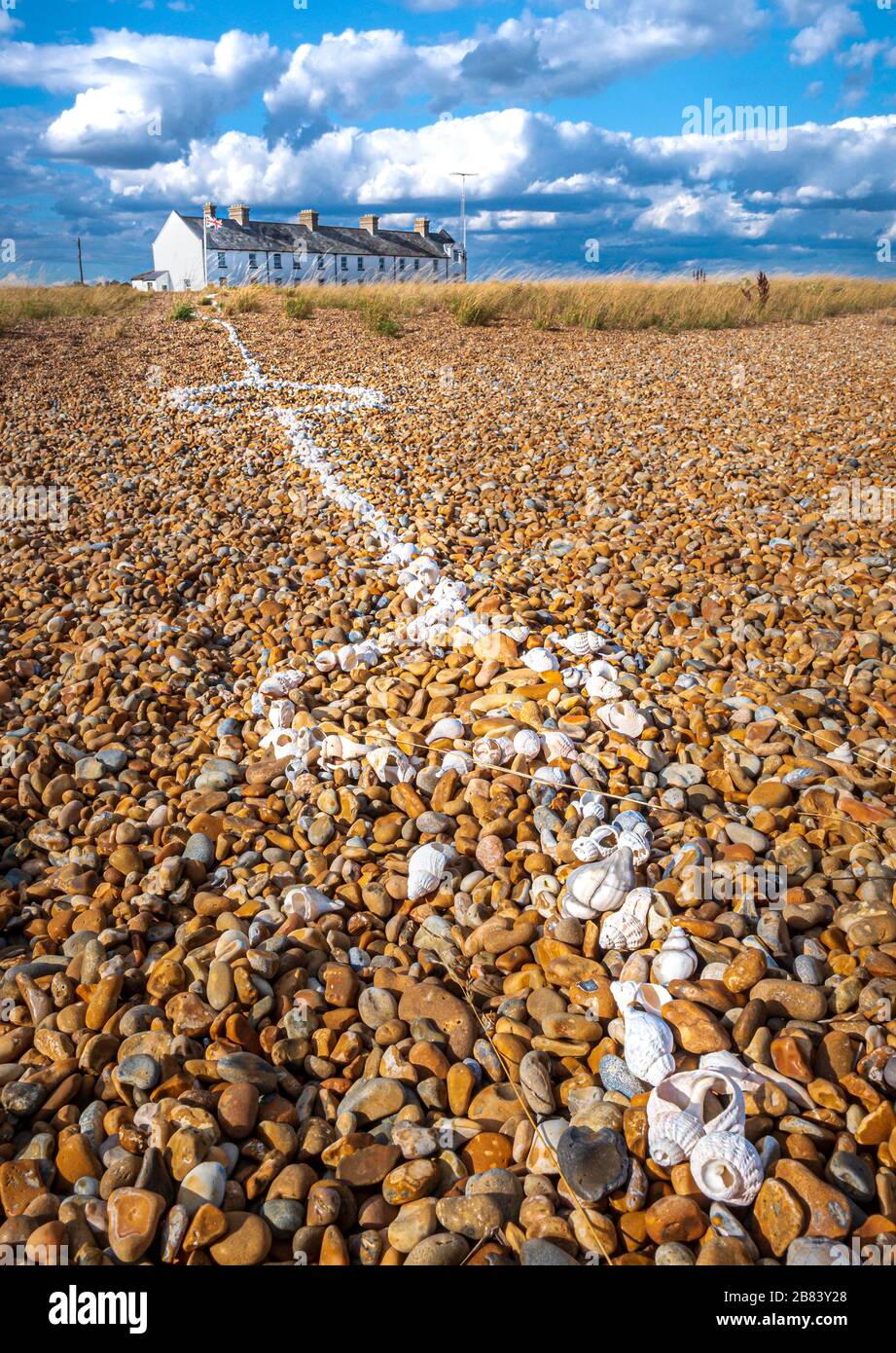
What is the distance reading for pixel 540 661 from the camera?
3283 mm

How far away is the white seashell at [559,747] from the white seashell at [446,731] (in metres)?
0.34

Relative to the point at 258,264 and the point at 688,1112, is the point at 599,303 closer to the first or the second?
the point at 688,1112

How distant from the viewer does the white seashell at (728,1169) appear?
1500 millimetres

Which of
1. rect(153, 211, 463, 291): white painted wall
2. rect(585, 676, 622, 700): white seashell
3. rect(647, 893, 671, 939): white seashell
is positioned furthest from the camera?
rect(153, 211, 463, 291): white painted wall

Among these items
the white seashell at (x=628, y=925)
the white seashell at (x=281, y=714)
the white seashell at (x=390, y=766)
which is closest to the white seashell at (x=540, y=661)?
the white seashell at (x=390, y=766)

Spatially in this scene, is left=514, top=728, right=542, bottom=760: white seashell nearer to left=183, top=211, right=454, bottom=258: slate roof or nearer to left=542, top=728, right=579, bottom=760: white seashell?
left=542, top=728, right=579, bottom=760: white seashell

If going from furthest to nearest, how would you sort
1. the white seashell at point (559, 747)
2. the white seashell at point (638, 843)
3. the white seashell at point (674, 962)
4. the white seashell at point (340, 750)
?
the white seashell at point (340, 750), the white seashell at point (559, 747), the white seashell at point (638, 843), the white seashell at point (674, 962)

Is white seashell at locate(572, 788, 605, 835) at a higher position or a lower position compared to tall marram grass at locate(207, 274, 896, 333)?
lower

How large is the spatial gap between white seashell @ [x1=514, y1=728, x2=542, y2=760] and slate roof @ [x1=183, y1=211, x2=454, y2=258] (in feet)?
150

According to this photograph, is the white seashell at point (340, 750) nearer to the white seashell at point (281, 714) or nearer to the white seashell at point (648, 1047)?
the white seashell at point (281, 714)

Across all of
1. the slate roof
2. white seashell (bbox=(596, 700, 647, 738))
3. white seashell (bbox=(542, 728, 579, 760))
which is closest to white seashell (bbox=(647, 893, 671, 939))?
white seashell (bbox=(542, 728, 579, 760))

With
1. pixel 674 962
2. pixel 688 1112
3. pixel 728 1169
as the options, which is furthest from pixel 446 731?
pixel 728 1169

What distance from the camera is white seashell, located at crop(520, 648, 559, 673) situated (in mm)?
3260
